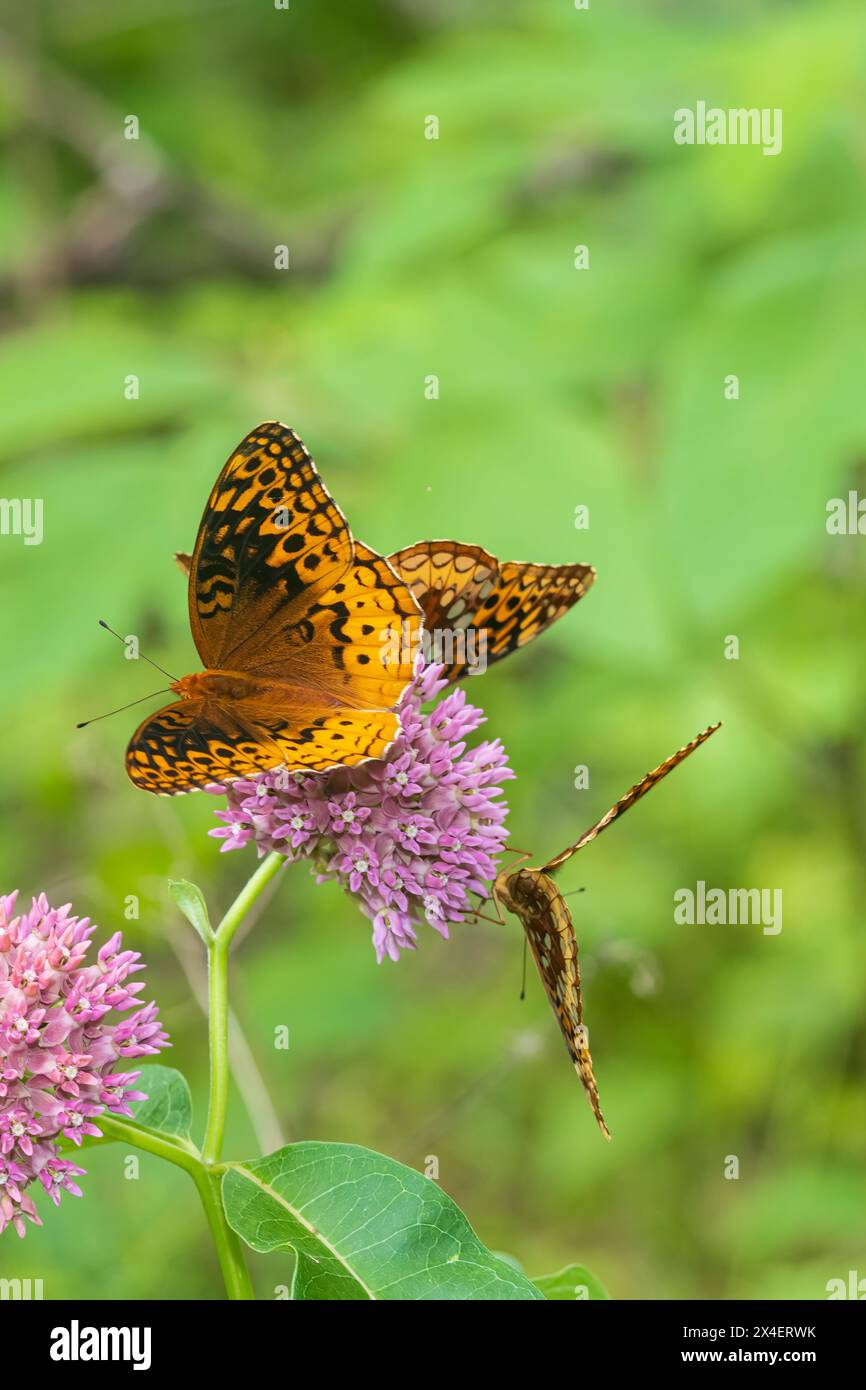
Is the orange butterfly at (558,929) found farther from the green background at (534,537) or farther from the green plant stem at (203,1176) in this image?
the green background at (534,537)

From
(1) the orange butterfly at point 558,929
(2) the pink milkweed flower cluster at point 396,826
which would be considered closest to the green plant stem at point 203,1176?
(2) the pink milkweed flower cluster at point 396,826

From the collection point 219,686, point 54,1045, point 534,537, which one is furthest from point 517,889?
point 534,537

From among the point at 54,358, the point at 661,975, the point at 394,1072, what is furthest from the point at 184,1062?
the point at 54,358

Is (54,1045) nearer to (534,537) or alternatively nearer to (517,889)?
(517,889)

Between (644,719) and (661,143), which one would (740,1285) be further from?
(661,143)

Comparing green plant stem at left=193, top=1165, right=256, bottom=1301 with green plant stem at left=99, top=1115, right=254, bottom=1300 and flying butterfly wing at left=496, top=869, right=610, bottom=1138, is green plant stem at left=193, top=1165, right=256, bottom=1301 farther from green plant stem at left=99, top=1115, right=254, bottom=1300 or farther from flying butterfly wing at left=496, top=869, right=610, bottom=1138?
flying butterfly wing at left=496, top=869, right=610, bottom=1138

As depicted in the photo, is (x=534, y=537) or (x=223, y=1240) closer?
(x=223, y=1240)
